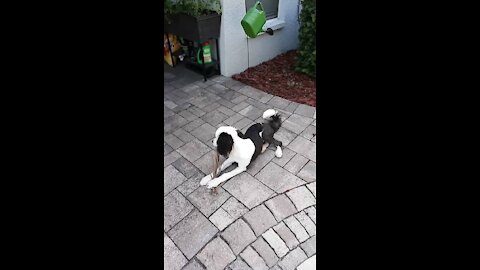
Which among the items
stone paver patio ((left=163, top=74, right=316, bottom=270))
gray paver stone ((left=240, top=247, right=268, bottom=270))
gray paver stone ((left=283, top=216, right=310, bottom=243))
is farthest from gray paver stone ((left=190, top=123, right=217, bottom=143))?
gray paver stone ((left=240, top=247, right=268, bottom=270))

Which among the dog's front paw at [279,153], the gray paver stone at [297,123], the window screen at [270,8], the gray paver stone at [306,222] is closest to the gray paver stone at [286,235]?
the gray paver stone at [306,222]

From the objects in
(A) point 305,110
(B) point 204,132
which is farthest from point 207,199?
(A) point 305,110

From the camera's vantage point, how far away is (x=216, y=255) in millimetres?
1966

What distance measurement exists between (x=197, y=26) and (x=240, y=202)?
2.72 m

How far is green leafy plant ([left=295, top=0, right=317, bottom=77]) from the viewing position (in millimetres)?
4293

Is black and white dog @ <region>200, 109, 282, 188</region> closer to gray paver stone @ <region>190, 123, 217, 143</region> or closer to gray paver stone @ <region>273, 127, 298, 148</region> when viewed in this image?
Answer: gray paver stone @ <region>273, 127, 298, 148</region>

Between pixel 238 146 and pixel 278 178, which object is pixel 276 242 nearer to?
pixel 278 178

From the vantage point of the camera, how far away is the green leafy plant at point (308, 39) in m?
4.29

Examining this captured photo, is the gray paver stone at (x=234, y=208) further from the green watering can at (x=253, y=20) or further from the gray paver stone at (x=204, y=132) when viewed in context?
the green watering can at (x=253, y=20)
